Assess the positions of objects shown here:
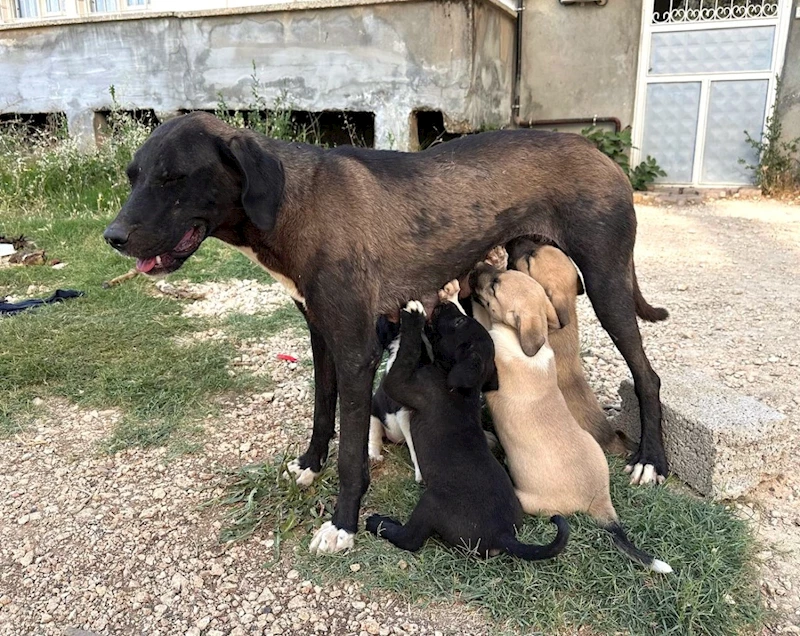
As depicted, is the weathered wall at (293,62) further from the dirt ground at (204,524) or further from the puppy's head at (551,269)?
the puppy's head at (551,269)

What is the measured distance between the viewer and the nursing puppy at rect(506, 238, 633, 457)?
3.16 m

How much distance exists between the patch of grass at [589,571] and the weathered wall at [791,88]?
1010 centimetres

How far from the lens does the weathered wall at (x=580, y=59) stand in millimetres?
10977

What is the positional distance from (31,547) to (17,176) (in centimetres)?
788

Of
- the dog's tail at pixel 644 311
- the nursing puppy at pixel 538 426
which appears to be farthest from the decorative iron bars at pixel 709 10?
the nursing puppy at pixel 538 426

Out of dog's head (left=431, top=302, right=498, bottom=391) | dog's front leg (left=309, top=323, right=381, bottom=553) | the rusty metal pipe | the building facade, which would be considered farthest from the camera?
the rusty metal pipe

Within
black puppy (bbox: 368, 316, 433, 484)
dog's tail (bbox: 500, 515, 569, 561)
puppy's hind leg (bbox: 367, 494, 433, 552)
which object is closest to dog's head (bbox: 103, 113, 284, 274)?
black puppy (bbox: 368, 316, 433, 484)

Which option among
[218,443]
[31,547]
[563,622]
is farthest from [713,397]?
[31,547]

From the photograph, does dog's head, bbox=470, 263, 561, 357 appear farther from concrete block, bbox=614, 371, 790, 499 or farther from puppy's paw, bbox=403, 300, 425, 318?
concrete block, bbox=614, 371, 790, 499

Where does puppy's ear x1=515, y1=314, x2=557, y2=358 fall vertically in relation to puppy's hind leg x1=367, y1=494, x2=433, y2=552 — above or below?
above

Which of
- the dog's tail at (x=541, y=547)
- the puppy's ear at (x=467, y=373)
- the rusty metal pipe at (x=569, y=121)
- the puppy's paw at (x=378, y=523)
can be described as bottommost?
the puppy's paw at (x=378, y=523)

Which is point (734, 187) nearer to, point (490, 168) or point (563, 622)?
point (490, 168)

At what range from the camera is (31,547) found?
2713 millimetres

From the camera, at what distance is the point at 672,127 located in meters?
11.2
